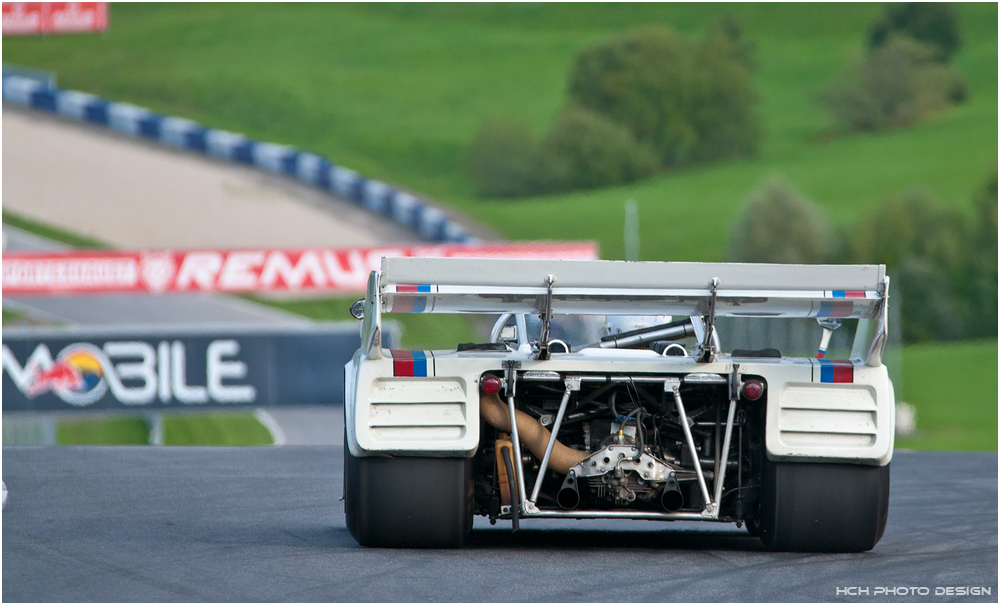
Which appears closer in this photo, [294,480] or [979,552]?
[979,552]

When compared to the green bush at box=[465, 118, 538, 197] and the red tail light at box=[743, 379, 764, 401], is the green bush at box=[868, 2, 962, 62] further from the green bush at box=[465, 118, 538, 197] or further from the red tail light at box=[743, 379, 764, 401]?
the red tail light at box=[743, 379, 764, 401]

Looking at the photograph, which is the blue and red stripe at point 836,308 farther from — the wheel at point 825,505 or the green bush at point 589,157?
the green bush at point 589,157

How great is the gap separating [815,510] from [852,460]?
328mm

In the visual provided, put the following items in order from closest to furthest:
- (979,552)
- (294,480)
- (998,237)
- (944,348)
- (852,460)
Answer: (852,460) < (979,552) < (294,480) < (944,348) < (998,237)

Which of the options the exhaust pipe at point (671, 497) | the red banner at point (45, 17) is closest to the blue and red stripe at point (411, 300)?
the exhaust pipe at point (671, 497)

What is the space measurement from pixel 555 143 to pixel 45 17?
777 inches

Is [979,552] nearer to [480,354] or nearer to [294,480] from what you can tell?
[480,354]

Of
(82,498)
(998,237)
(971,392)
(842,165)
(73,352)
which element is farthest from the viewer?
(842,165)

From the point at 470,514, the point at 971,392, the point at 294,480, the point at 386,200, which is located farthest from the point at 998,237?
the point at 470,514

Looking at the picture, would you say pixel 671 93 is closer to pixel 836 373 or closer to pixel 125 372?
pixel 125 372

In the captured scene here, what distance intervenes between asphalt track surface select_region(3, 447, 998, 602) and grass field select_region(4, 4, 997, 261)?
38.6m

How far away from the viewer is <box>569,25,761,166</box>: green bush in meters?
56.8

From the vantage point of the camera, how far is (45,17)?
4491cm

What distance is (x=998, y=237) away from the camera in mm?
53156
